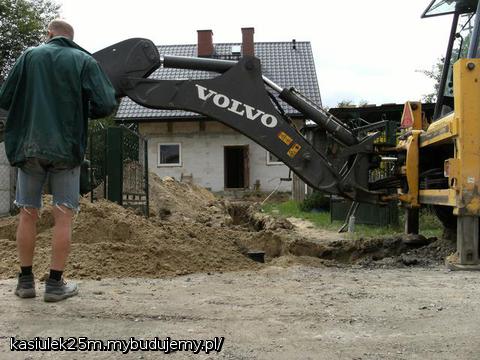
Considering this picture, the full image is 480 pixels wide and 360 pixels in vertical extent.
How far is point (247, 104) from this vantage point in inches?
259

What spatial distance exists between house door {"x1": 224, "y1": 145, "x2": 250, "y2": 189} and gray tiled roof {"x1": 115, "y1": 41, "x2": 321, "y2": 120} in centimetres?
352

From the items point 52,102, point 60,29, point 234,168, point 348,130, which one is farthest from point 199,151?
point 52,102

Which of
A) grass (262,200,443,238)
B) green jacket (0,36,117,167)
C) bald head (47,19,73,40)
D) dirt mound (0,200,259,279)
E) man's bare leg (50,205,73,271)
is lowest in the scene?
grass (262,200,443,238)

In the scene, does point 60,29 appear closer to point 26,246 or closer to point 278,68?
point 26,246

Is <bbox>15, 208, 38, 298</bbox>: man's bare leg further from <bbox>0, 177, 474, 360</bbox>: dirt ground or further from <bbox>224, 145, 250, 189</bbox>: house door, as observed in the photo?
<bbox>224, 145, 250, 189</bbox>: house door

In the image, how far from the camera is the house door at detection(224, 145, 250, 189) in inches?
1126

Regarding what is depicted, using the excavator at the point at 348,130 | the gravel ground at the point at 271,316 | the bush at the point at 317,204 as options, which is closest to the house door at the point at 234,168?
the bush at the point at 317,204

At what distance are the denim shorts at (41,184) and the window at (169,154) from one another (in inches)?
914

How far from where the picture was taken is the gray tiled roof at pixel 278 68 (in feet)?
90.1

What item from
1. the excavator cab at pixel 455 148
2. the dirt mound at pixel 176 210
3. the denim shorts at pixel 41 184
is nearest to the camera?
the denim shorts at pixel 41 184

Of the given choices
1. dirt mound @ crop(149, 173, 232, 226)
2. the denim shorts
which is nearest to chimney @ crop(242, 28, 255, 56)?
dirt mound @ crop(149, 173, 232, 226)

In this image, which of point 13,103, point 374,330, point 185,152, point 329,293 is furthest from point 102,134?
point 185,152

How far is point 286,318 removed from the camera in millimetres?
3727

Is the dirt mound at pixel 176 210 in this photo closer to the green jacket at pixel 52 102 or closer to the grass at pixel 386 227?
the grass at pixel 386 227
